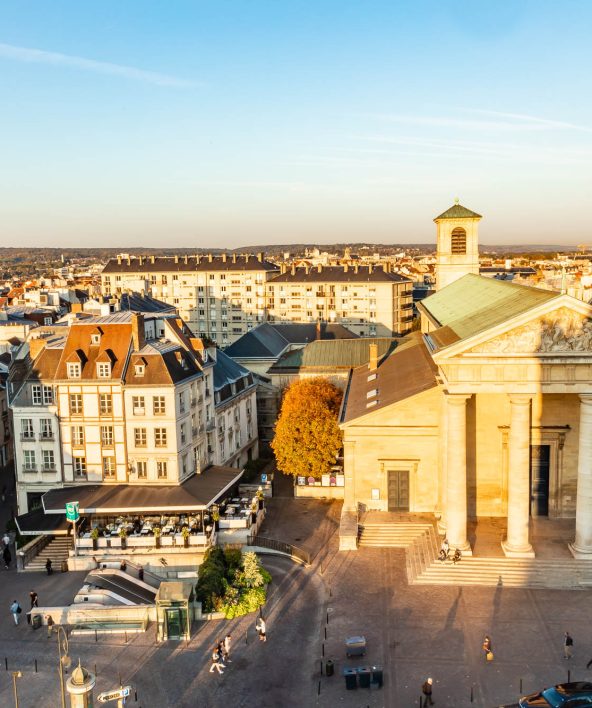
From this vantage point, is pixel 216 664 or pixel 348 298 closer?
pixel 216 664

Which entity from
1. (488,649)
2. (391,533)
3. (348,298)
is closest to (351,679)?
(488,649)

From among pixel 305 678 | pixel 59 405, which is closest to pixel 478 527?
pixel 305 678

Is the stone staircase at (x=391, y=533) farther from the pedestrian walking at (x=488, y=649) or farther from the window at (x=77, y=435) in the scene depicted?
the window at (x=77, y=435)

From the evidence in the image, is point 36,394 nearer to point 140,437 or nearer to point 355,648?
point 140,437

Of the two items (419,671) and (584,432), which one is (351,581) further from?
(584,432)

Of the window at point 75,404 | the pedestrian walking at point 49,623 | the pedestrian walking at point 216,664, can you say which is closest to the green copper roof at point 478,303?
the pedestrian walking at point 216,664
